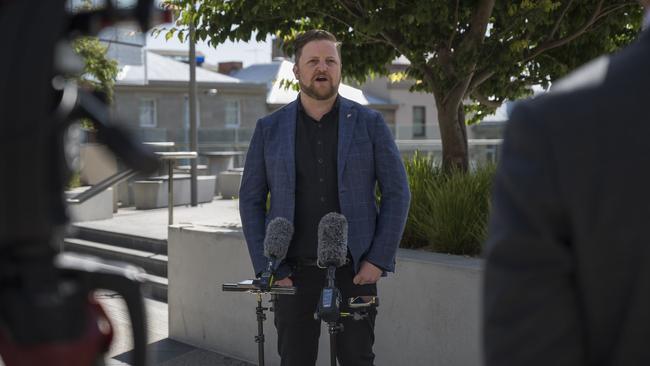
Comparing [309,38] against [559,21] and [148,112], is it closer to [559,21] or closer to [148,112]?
[559,21]

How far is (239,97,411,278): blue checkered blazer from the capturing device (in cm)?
367

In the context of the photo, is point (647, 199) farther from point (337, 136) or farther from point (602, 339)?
point (337, 136)

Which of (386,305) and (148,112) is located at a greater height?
(148,112)

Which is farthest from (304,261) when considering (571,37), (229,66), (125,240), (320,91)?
(229,66)

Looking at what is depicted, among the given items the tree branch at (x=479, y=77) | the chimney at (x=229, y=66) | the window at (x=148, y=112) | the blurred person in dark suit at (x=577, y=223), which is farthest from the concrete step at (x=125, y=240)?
the chimney at (x=229, y=66)

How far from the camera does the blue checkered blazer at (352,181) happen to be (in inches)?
144

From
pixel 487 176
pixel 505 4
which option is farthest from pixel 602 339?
pixel 505 4

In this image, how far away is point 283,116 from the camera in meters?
3.83

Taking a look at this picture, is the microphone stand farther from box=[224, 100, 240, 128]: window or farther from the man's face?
box=[224, 100, 240, 128]: window

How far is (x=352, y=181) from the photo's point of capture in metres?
3.68

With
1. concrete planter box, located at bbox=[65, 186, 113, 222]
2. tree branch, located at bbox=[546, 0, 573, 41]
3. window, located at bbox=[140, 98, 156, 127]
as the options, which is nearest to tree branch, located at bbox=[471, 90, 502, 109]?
tree branch, located at bbox=[546, 0, 573, 41]

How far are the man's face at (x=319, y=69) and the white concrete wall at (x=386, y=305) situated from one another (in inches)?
63.6

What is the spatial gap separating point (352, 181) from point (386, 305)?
1745 mm

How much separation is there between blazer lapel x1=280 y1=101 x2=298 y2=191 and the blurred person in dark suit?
247 centimetres
